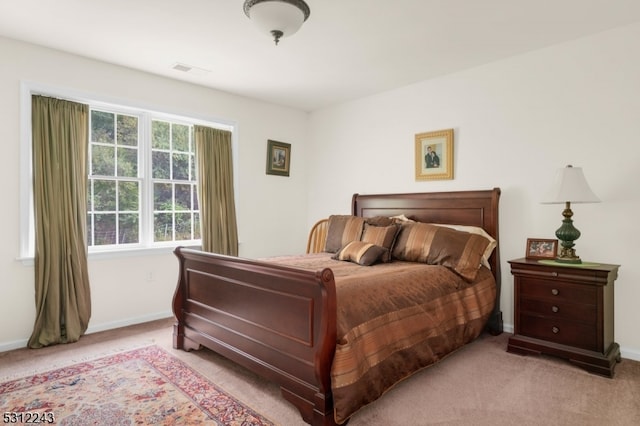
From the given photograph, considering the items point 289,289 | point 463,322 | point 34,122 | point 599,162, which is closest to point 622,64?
point 599,162

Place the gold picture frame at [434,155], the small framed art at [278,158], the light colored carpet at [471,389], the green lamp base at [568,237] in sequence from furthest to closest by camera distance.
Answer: the small framed art at [278,158] → the gold picture frame at [434,155] → the green lamp base at [568,237] → the light colored carpet at [471,389]

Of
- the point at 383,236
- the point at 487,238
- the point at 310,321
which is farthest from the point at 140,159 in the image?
the point at 487,238

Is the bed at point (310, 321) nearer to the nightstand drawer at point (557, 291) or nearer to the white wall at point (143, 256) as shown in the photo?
the nightstand drawer at point (557, 291)

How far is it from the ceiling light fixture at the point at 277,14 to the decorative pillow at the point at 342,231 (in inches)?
76.4

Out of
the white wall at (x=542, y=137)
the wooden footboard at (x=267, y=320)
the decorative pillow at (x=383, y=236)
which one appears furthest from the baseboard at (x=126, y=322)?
the white wall at (x=542, y=137)

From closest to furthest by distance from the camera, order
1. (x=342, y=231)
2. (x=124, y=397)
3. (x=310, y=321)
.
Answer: (x=310, y=321) < (x=124, y=397) < (x=342, y=231)

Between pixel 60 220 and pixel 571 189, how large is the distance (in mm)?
4162

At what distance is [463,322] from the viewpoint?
2895 mm

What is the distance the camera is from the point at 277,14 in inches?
91.0

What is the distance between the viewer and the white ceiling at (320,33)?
2.59 metres

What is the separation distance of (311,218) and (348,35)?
9.29 ft

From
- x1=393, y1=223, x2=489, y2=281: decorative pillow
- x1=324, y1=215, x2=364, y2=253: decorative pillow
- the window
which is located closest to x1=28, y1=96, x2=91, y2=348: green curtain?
Result: the window

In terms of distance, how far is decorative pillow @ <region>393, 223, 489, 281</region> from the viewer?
9.96ft

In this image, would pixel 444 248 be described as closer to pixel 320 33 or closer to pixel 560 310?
pixel 560 310
